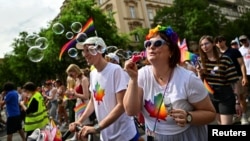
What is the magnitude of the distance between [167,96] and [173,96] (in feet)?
0.13

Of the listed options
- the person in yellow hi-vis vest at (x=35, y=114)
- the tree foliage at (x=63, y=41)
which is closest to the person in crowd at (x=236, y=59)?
the person in yellow hi-vis vest at (x=35, y=114)

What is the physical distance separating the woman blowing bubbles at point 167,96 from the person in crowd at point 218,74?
7.69 feet

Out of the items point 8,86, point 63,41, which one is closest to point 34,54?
point 8,86

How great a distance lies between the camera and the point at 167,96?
2160 millimetres

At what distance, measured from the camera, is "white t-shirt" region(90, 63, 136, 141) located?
287 cm

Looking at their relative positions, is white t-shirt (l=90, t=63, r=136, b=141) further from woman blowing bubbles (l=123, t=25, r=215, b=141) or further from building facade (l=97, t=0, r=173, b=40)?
building facade (l=97, t=0, r=173, b=40)

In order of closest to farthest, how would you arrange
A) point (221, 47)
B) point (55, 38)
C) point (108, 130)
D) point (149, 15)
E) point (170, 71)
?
point (170, 71) → point (108, 130) → point (221, 47) → point (55, 38) → point (149, 15)

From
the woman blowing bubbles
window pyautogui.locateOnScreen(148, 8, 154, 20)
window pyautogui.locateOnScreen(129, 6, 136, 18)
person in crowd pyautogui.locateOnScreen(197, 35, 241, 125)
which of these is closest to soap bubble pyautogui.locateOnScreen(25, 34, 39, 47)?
person in crowd pyautogui.locateOnScreen(197, 35, 241, 125)

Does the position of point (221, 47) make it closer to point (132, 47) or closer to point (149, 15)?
point (132, 47)

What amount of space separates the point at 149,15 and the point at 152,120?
56.4 m

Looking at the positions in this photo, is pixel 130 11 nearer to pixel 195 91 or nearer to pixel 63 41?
pixel 63 41

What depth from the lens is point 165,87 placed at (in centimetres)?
219

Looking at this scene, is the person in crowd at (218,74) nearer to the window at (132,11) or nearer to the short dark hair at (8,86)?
the short dark hair at (8,86)

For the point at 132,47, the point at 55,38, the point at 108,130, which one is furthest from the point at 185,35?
the point at 108,130
